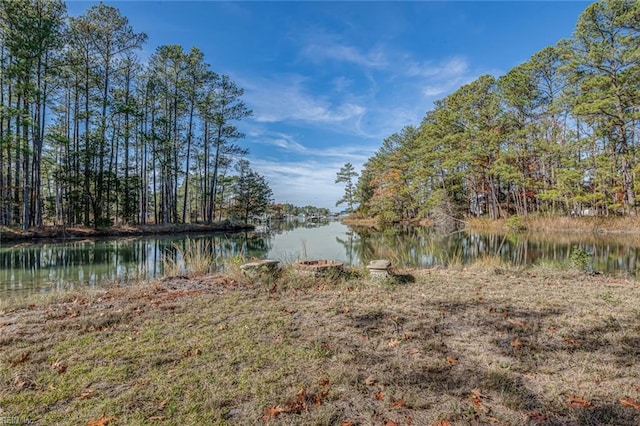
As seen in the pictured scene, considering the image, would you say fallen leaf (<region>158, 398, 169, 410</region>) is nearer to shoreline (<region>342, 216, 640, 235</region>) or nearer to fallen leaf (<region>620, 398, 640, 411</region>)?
fallen leaf (<region>620, 398, 640, 411</region>)

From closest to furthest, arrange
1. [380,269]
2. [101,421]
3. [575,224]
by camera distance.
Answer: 1. [101,421]
2. [380,269]
3. [575,224]

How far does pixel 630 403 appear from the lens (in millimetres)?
1882

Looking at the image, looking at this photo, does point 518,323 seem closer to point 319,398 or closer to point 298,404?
point 319,398

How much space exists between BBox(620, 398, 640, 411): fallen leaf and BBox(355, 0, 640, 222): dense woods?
58.6 ft

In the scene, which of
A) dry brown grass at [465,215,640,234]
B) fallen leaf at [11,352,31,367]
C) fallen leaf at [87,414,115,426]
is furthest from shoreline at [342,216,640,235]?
fallen leaf at [11,352,31,367]

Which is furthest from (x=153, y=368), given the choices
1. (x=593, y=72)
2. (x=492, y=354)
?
(x=593, y=72)

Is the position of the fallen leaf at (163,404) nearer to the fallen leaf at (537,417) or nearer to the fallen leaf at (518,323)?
the fallen leaf at (537,417)

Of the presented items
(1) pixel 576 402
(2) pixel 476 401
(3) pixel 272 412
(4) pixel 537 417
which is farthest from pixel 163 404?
(1) pixel 576 402

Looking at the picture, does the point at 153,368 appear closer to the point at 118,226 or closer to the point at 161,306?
the point at 161,306

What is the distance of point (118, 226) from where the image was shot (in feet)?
59.1

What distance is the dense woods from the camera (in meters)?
15.0

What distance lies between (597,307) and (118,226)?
21.0 metres

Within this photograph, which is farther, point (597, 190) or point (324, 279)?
point (597, 190)

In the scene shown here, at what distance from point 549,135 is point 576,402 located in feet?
76.5
